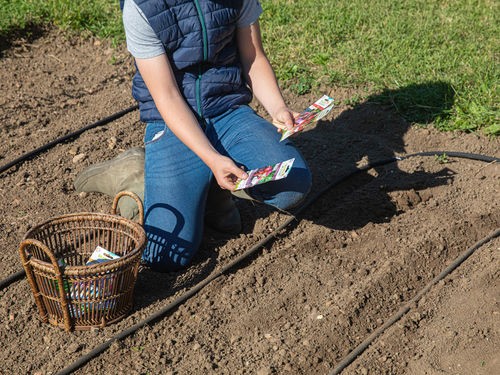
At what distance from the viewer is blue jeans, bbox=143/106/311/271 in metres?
3.97

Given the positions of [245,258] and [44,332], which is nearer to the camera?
[44,332]

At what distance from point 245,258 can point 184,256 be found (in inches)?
13.0

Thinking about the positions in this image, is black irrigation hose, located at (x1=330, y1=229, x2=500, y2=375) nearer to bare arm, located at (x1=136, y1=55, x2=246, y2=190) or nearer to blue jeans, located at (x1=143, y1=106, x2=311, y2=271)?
blue jeans, located at (x1=143, y1=106, x2=311, y2=271)

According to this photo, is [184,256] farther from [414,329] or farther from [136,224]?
[414,329]

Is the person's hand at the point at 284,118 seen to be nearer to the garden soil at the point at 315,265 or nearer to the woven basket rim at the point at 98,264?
the garden soil at the point at 315,265

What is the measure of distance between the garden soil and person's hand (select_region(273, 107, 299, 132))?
1.90 feet

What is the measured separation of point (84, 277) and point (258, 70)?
4.99 feet

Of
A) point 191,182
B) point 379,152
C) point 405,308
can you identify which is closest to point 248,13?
point 191,182

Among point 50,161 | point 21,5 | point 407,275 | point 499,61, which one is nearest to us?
point 407,275

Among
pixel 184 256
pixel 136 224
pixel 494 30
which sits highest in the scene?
pixel 136 224

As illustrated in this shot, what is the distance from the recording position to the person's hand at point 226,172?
3662mm

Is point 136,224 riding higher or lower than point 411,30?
higher

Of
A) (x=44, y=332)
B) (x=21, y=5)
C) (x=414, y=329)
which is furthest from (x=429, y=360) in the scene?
(x=21, y=5)

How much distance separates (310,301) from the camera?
3.82 meters
